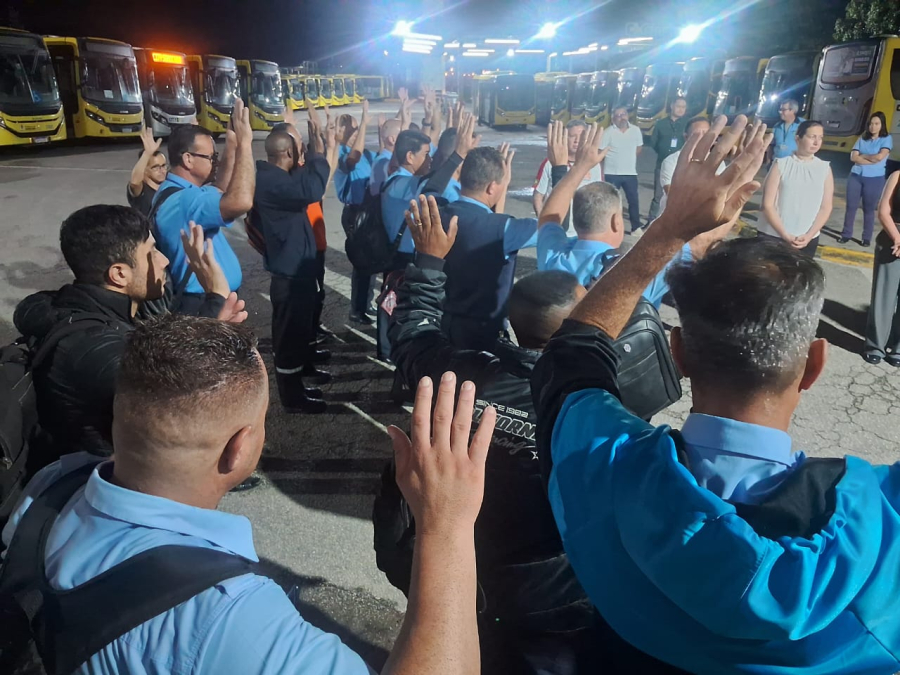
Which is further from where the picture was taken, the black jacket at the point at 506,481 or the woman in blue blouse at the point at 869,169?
the woman in blue blouse at the point at 869,169

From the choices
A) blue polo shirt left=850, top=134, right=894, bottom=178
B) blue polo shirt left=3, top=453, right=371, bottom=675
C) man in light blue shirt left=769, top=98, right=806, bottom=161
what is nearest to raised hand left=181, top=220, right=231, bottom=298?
blue polo shirt left=3, top=453, right=371, bottom=675

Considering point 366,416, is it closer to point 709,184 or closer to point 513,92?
point 709,184

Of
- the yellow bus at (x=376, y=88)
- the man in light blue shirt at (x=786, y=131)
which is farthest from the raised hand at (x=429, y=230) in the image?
the yellow bus at (x=376, y=88)

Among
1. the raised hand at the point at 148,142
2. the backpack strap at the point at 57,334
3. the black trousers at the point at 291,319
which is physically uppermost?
the raised hand at the point at 148,142

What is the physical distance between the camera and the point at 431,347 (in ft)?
6.26

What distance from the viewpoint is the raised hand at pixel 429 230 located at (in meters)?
1.95

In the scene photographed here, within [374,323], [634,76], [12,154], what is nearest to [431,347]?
[374,323]

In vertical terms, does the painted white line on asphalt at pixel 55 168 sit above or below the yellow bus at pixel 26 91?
below

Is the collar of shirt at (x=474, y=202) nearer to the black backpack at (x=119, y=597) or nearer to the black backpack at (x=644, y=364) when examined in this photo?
the black backpack at (x=644, y=364)

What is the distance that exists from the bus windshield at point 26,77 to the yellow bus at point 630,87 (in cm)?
1954

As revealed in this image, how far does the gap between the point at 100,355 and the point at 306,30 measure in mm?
70012

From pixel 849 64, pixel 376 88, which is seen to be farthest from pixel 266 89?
pixel 376 88

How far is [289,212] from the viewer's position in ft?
13.8

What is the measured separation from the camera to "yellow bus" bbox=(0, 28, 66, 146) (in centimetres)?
1484
